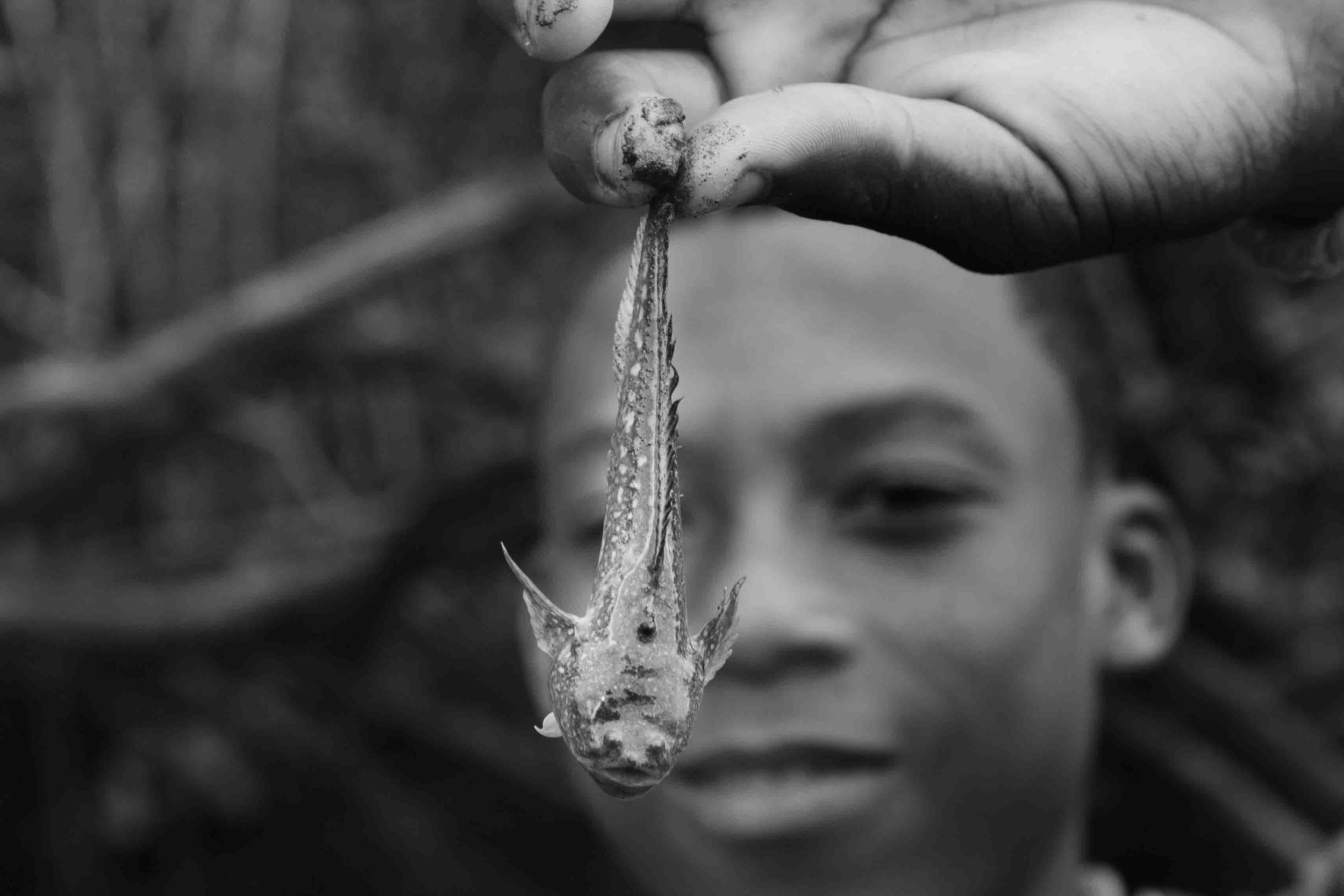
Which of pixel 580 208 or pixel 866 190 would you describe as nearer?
pixel 866 190

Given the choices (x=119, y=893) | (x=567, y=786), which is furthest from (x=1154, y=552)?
(x=119, y=893)

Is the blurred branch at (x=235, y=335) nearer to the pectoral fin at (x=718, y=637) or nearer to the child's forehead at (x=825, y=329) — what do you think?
the child's forehead at (x=825, y=329)

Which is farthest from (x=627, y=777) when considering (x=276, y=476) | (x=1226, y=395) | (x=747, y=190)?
(x=276, y=476)

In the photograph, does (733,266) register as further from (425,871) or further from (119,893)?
(119,893)

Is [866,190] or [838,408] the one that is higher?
[838,408]

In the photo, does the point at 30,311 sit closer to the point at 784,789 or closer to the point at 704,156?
the point at 784,789

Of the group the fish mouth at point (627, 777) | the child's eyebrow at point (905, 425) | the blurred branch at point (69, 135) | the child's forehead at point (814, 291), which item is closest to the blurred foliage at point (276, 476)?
the blurred branch at point (69, 135)

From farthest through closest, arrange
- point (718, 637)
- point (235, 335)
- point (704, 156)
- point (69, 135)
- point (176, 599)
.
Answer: point (69, 135) → point (176, 599) → point (235, 335) → point (718, 637) → point (704, 156)
